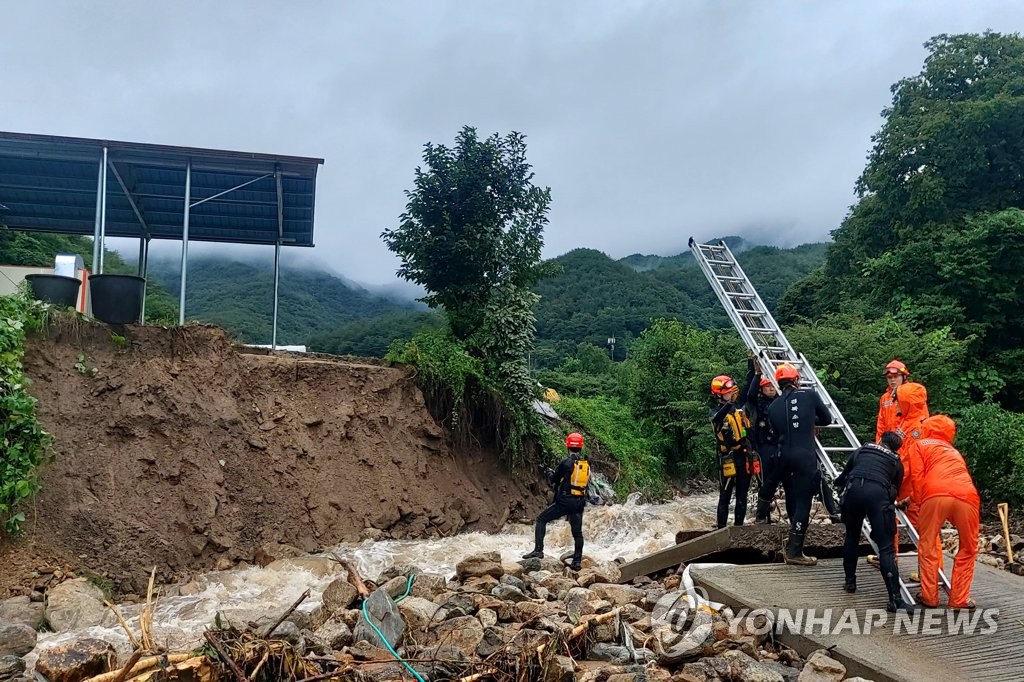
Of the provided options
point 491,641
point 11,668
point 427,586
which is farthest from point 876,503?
point 11,668

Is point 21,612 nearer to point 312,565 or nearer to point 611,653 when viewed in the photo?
point 312,565

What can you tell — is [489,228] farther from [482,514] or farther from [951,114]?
[951,114]

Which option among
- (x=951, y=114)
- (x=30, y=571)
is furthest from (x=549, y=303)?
(x=30, y=571)

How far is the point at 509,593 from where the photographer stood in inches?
291

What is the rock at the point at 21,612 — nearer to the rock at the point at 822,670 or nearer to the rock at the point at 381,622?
the rock at the point at 381,622

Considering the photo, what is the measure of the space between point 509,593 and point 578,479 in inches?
101

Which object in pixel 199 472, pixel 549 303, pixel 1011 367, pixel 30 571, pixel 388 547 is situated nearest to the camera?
pixel 30 571

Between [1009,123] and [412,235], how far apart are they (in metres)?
18.5

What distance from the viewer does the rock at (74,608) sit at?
7.12 metres

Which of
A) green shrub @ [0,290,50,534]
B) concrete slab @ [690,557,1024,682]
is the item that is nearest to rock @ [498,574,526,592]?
concrete slab @ [690,557,1024,682]

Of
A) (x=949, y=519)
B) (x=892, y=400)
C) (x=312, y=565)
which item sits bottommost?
(x=312, y=565)

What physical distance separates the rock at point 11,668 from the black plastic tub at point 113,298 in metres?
5.94

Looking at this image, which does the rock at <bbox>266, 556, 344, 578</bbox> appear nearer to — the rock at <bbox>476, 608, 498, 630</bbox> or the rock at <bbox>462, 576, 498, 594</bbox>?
the rock at <bbox>462, 576, 498, 594</bbox>

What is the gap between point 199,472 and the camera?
10.2m
